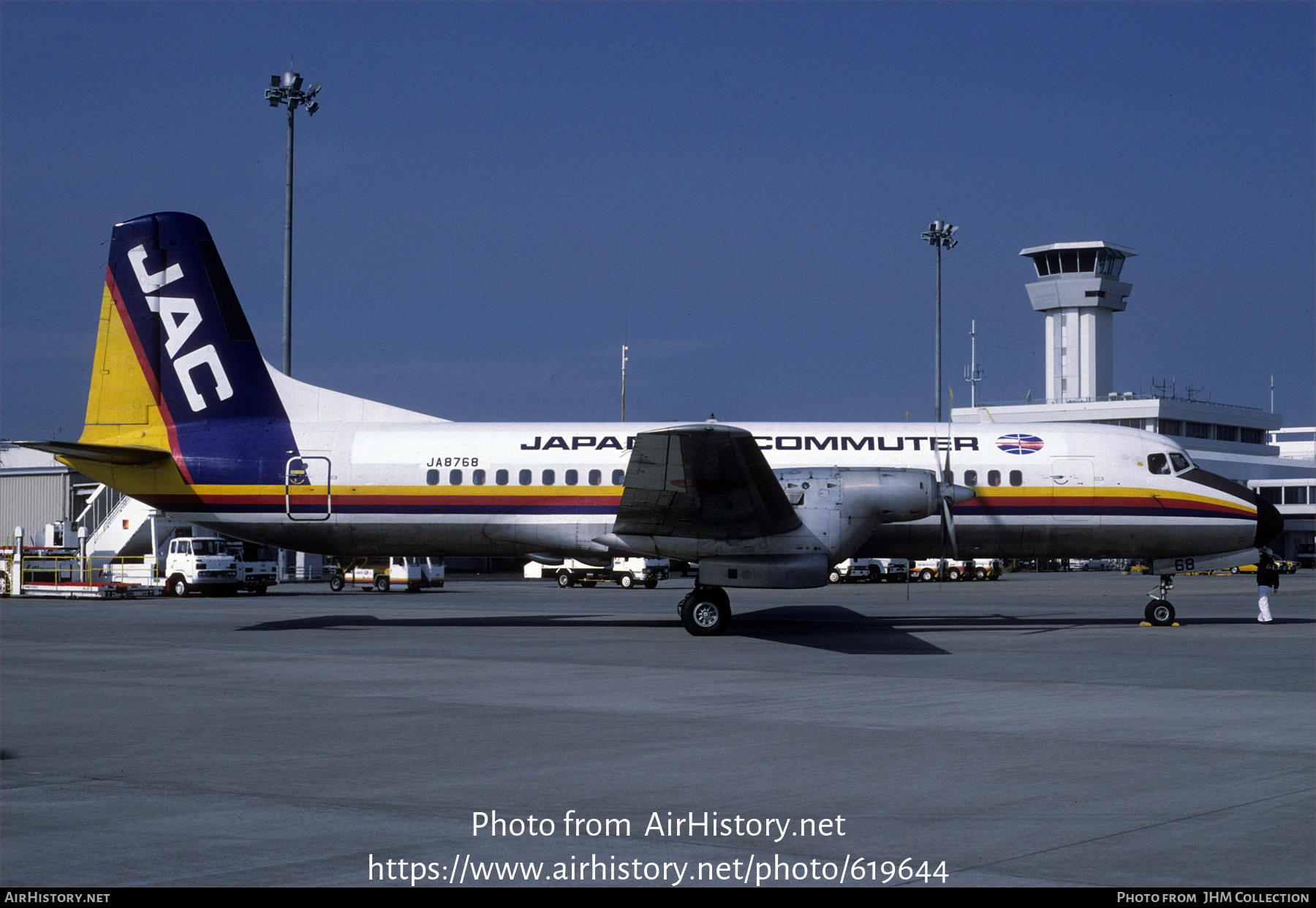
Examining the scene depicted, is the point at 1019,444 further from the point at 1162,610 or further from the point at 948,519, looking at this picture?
the point at 1162,610

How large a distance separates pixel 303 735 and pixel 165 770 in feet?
5.58

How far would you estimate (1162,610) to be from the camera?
2341 cm

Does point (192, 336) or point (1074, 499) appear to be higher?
point (192, 336)

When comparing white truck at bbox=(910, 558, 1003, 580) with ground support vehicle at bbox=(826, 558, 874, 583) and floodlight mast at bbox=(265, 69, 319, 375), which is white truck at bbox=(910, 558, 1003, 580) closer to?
ground support vehicle at bbox=(826, 558, 874, 583)

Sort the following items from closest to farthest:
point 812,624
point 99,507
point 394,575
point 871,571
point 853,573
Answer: point 812,624 < point 394,575 < point 99,507 < point 853,573 < point 871,571

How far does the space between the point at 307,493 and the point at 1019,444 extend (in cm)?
1396

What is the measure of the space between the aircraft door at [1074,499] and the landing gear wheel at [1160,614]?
215 centimetres

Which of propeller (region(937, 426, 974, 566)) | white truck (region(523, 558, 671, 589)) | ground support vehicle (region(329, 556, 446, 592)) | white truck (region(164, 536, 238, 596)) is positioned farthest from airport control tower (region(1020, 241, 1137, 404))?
propeller (region(937, 426, 974, 566))

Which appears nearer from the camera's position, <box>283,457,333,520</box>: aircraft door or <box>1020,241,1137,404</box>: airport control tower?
<box>283,457,333,520</box>: aircraft door

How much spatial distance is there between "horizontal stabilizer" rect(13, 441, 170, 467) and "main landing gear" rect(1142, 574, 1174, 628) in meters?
19.5

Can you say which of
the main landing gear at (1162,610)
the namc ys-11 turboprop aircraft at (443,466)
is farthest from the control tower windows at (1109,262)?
the main landing gear at (1162,610)

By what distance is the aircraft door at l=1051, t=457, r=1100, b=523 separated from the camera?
2306cm

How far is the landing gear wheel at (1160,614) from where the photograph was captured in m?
23.3

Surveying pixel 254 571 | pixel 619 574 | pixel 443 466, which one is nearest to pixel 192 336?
pixel 443 466
